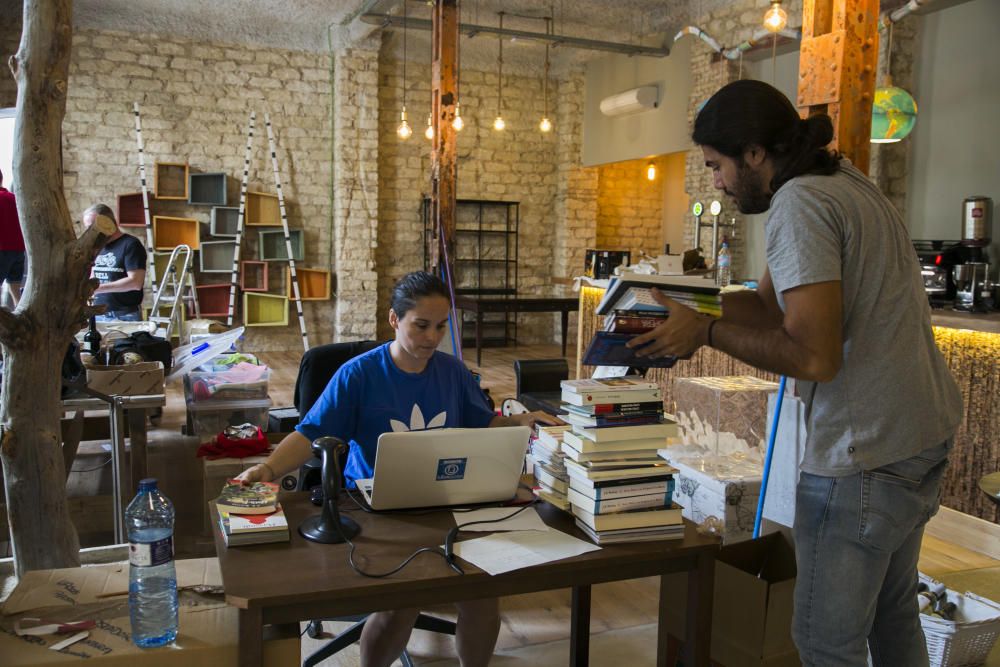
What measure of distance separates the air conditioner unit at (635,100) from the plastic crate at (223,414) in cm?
650

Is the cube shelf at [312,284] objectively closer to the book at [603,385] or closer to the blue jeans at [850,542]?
the book at [603,385]

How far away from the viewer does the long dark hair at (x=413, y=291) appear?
230 cm

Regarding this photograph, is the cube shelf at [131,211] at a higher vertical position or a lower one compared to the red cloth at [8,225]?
higher

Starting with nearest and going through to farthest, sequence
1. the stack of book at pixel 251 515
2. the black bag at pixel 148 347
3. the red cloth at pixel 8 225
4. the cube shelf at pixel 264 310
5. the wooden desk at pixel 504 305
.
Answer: the stack of book at pixel 251 515, the black bag at pixel 148 347, the red cloth at pixel 8 225, the wooden desk at pixel 504 305, the cube shelf at pixel 264 310

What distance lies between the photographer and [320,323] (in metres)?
10.2

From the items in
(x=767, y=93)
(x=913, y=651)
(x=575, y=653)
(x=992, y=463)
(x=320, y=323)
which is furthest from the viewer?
(x=320, y=323)

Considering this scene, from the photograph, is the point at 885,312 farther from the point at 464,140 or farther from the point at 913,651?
the point at 464,140

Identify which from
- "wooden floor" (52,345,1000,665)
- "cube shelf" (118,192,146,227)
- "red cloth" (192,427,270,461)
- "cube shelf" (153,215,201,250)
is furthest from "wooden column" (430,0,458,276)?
"cube shelf" (118,192,146,227)

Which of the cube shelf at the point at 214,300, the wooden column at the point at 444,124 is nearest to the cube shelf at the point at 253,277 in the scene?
the cube shelf at the point at 214,300

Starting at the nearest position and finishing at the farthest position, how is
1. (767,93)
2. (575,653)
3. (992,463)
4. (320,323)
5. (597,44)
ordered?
(767,93)
(575,653)
(992,463)
(597,44)
(320,323)

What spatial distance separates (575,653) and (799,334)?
4.48 feet

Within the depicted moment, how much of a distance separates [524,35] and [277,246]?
377 centimetres

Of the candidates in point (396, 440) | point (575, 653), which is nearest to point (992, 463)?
point (575, 653)

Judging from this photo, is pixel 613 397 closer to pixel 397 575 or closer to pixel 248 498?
pixel 397 575
